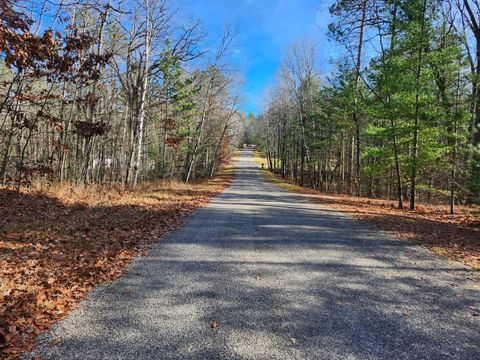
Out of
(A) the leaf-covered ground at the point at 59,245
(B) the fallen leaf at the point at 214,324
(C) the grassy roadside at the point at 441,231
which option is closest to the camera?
(B) the fallen leaf at the point at 214,324

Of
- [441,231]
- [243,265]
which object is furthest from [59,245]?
[441,231]

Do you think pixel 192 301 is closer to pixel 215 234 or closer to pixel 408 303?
pixel 408 303

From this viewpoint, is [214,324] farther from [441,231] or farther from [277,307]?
[441,231]

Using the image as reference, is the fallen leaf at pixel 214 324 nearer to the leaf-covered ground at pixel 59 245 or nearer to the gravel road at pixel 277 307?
the gravel road at pixel 277 307

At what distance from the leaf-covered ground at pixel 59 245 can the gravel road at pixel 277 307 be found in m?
0.29

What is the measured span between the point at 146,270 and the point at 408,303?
12.1 feet

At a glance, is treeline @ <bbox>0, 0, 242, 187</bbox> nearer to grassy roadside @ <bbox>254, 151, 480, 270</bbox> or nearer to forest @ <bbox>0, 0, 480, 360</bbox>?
forest @ <bbox>0, 0, 480, 360</bbox>

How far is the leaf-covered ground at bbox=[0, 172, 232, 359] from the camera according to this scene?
329 cm

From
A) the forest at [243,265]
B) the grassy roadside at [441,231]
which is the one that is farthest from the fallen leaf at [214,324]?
the grassy roadside at [441,231]

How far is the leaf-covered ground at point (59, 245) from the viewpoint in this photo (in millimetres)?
3293

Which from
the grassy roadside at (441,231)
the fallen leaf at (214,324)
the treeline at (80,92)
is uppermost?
the treeline at (80,92)

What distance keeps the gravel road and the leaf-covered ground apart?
294mm

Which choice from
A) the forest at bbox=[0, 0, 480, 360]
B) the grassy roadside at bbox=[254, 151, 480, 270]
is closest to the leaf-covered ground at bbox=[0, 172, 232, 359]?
the forest at bbox=[0, 0, 480, 360]

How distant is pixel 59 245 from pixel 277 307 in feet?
13.8
